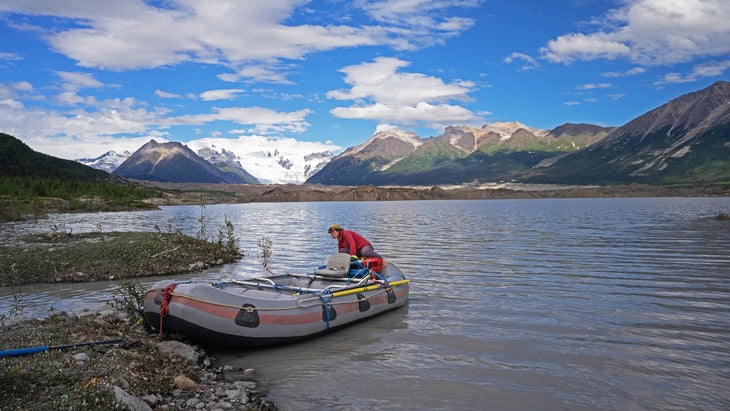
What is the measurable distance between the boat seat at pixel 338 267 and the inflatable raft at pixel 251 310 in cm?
141

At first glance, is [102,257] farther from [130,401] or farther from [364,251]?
[130,401]

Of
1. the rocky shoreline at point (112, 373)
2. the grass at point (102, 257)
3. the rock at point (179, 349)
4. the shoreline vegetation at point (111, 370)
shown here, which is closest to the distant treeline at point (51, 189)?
the grass at point (102, 257)

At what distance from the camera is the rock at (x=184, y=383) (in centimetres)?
870

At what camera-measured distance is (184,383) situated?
8.73m

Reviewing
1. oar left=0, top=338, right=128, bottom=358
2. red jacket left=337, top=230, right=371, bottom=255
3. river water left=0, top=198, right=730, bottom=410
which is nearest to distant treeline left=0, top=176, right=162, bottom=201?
river water left=0, top=198, right=730, bottom=410

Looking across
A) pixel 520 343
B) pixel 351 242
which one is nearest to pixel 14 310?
pixel 351 242

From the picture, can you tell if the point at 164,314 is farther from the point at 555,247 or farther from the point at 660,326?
the point at 555,247

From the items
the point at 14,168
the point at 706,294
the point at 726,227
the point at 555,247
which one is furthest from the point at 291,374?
the point at 14,168

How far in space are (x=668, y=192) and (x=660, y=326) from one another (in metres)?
203

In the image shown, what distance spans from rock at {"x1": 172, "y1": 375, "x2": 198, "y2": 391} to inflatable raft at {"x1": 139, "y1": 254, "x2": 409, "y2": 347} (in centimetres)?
240

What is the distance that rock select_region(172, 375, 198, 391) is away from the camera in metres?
8.70

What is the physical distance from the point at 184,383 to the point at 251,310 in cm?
302

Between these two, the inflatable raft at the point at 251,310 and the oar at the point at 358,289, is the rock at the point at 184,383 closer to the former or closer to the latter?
the inflatable raft at the point at 251,310

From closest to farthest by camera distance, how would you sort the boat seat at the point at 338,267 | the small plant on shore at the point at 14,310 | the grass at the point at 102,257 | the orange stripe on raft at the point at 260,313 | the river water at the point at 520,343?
1. the river water at the point at 520,343
2. the orange stripe on raft at the point at 260,313
3. the small plant on shore at the point at 14,310
4. the boat seat at the point at 338,267
5. the grass at the point at 102,257
